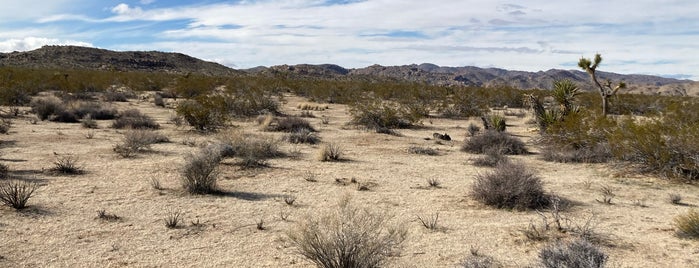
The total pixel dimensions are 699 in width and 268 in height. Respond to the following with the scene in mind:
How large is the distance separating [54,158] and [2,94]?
1559cm

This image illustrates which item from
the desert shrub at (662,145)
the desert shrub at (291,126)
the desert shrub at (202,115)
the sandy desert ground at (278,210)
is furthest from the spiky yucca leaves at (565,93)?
the desert shrub at (202,115)

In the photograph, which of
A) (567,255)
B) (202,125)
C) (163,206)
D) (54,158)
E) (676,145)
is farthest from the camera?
(202,125)

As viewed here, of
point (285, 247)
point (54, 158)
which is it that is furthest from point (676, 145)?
point (54, 158)

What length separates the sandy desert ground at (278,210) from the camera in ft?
22.3

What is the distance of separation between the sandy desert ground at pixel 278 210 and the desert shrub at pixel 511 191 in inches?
12.4

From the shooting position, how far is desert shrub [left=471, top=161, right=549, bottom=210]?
9289mm

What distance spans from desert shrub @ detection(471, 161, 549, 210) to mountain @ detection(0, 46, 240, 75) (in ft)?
238

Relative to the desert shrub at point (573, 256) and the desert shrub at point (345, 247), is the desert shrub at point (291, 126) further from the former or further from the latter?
the desert shrub at point (573, 256)

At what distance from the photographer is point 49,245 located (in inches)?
275

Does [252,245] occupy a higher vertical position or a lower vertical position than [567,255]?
lower

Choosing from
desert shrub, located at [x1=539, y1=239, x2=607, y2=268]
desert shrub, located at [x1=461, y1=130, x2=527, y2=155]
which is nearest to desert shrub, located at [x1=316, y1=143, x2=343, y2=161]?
desert shrub, located at [x1=461, y1=130, x2=527, y2=155]

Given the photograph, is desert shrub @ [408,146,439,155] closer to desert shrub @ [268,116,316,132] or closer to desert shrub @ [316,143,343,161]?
desert shrub @ [316,143,343,161]

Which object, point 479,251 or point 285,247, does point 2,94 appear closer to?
point 285,247

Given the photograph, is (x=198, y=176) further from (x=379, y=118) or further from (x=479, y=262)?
(x=379, y=118)
